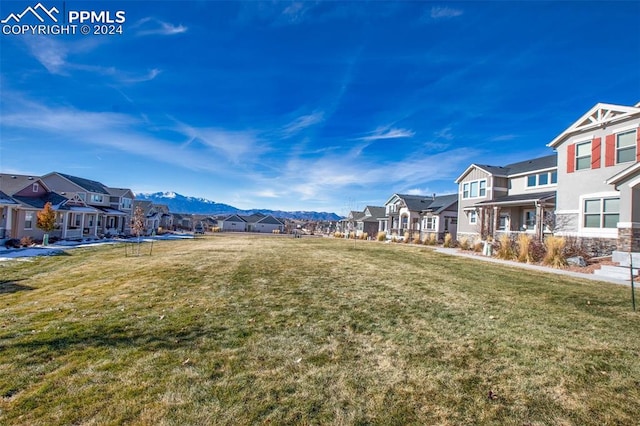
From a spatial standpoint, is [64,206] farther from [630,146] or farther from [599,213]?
[630,146]

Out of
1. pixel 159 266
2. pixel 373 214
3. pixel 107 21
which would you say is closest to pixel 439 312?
pixel 159 266

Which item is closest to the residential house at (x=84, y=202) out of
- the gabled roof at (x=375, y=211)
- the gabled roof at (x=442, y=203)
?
the gabled roof at (x=442, y=203)

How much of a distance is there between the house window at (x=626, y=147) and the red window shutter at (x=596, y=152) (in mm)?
817

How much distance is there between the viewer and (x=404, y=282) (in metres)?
9.36

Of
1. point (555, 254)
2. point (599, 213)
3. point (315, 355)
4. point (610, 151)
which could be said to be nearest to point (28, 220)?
point (315, 355)

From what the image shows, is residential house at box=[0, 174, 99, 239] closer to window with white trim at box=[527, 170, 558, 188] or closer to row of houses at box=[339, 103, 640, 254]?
row of houses at box=[339, 103, 640, 254]

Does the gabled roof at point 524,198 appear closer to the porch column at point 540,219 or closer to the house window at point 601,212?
the porch column at point 540,219

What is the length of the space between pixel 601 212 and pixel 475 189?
41.0 feet

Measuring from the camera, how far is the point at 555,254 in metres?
14.2

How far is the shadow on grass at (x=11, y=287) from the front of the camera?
855 centimetres

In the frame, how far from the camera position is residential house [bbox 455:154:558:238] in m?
22.5

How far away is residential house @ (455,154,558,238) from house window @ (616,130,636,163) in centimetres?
514

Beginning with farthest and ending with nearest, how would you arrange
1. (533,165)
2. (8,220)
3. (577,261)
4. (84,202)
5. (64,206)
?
(84,202), (64,206), (533,165), (8,220), (577,261)

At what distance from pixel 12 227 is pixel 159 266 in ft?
72.2
